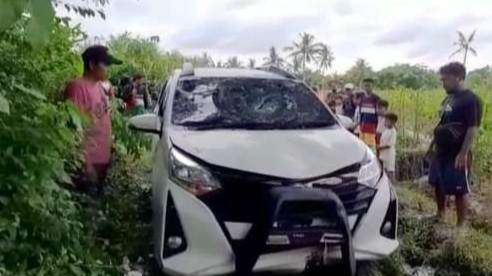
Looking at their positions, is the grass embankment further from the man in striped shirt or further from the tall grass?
the man in striped shirt

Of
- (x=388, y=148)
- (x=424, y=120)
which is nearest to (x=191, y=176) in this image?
(x=388, y=148)

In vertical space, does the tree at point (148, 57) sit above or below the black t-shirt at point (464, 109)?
above

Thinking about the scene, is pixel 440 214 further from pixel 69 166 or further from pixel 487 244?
pixel 69 166

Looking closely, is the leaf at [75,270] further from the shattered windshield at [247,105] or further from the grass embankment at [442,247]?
the grass embankment at [442,247]

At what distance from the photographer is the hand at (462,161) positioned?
552cm

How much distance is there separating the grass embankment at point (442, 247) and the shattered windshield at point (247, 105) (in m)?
1.19

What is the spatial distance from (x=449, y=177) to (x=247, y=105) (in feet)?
6.81

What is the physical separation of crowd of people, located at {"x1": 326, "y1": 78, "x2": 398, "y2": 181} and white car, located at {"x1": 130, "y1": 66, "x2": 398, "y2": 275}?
8.73ft

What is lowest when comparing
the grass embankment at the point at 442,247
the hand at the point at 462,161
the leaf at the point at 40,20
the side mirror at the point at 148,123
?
the grass embankment at the point at 442,247

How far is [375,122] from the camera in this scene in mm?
9344

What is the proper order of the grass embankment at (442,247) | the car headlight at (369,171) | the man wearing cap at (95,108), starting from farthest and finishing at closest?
the grass embankment at (442,247) < the man wearing cap at (95,108) < the car headlight at (369,171)

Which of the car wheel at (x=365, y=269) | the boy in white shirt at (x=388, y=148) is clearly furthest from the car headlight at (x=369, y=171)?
the boy in white shirt at (x=388, y=148)

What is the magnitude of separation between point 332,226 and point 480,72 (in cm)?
1294

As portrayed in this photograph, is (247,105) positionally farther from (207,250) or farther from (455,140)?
(455,140)
